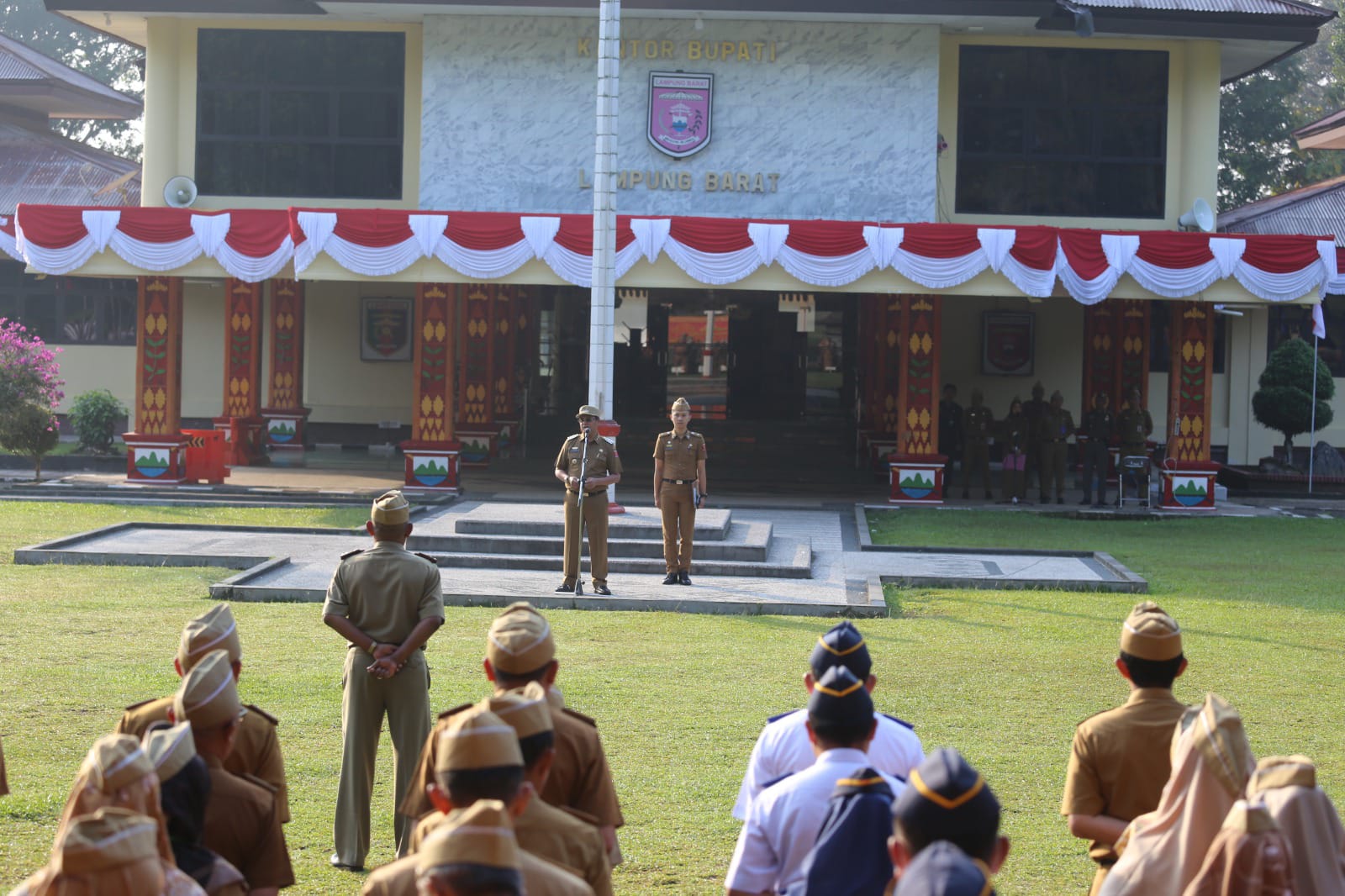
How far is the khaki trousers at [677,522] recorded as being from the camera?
15086 millimetres

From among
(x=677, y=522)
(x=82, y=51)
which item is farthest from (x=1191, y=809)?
(x=82, y=51)

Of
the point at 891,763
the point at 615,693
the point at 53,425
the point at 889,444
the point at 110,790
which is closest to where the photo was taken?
the point at 110,790

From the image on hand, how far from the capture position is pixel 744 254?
20.8 m

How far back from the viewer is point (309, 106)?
83.4 feet

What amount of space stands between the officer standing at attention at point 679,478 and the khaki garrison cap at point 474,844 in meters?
11.7

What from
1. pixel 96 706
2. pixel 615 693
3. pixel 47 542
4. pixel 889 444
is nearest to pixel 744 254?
pixel 889 444

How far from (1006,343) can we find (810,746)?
24.5m

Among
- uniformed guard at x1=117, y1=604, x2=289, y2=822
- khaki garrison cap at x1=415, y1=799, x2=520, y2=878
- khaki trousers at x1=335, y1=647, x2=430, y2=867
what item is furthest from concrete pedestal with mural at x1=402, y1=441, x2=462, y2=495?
khaki garrison cap at x1=415, y1=799, x2=520, y2=878

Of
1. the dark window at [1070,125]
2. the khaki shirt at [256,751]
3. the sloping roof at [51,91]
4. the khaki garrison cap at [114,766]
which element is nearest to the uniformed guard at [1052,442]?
the dark window at [1070,125]

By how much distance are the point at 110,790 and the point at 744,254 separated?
17605 millimetres

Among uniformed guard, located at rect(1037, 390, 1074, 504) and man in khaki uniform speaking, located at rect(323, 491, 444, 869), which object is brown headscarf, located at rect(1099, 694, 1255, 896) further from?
uniformed guard, located at rect(1037, 390, 1074, 504)

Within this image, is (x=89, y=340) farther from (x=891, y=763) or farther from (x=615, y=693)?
(x=891, y=763)

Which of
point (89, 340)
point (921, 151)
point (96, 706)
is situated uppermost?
point (921, 151)

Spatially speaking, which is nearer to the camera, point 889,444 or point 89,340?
point 889,444
